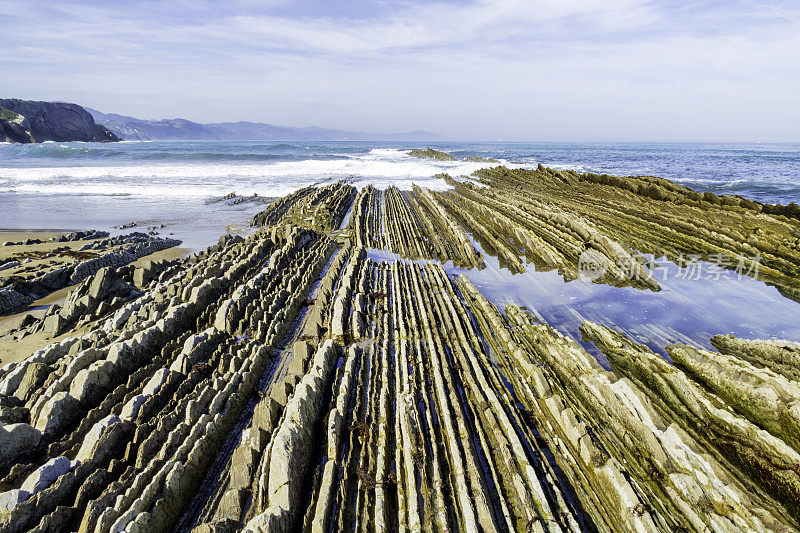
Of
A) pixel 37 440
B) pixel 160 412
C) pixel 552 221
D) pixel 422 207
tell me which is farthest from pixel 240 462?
pixel 422 207

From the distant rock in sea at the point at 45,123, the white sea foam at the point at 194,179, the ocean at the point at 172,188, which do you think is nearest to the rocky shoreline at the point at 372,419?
the ocean at the point at 172,188

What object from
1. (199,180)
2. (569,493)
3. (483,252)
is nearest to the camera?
(569,493)

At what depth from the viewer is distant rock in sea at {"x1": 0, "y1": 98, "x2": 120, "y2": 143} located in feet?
343

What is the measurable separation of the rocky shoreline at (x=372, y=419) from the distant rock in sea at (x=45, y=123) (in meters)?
144

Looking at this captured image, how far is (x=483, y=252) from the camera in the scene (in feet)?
51.9

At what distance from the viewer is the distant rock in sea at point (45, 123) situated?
104 meters

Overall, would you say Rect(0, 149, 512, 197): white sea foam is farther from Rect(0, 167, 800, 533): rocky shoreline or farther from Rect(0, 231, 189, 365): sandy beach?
Rect(0, 167, 800, 533): rocky shoreline

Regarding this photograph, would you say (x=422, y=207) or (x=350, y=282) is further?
(x=422, y=207)

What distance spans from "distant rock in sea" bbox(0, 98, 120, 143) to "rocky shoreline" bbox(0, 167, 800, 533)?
144m

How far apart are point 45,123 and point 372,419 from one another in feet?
574

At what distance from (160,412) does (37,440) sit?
1.49 meters

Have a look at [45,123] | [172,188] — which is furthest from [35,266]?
[45,123]

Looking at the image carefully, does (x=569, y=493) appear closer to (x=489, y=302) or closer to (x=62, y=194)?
(x=489, y=302)

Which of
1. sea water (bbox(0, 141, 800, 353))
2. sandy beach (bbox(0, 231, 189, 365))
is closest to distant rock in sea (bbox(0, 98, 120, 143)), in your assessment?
sea water (bbox(0, 141, 800, 353))
